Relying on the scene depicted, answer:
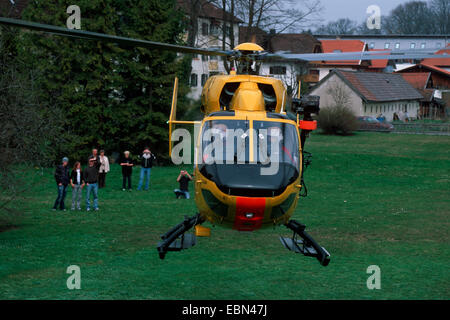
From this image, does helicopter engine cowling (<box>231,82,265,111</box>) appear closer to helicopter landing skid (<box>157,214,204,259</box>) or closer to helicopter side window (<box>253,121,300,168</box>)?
helicopter side window (<box>253,121,300,168</box>)

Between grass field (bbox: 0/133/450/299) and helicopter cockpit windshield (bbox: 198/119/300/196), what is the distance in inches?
197

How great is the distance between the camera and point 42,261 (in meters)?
17.5

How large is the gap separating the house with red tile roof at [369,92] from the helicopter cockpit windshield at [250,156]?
178 ft

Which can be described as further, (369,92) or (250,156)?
(369,92)

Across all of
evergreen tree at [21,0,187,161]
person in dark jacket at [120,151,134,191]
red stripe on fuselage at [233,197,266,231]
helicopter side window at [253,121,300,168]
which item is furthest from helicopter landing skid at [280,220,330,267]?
evergreen tree at [21,0,187,161]

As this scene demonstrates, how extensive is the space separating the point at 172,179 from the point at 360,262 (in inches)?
774

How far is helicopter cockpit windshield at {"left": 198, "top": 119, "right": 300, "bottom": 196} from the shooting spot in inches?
397

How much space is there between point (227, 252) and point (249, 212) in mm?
8861

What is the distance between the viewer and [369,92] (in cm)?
7519

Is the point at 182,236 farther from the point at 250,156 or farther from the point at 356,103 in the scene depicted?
the point at 356,103

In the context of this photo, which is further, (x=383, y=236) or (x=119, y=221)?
(x=119, y=221)

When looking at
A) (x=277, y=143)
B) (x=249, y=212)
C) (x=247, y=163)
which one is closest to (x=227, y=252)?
(x=277, y=143)
